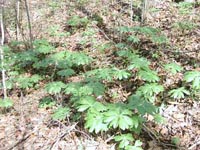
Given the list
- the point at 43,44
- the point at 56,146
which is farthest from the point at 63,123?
the point at 43,44

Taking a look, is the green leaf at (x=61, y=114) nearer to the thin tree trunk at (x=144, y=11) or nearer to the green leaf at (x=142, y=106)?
the green leaf at (x=142, y=106)

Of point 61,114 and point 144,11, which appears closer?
point 61,114

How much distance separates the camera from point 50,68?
603 centimetres

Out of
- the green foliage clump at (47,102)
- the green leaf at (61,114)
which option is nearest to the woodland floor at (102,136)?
the green foliage clump at (47,102)

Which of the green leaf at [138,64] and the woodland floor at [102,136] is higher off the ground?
the green leaf at [138,64]

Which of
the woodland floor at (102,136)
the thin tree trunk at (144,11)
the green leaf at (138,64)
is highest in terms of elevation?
the thin tree trunk at (144,11)

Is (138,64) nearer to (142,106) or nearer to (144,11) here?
(142,106)

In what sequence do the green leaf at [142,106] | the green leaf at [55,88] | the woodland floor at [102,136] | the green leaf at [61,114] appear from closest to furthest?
1. the green leaf at [142,106]
2. the woodland floor at [102,136]
3. the green leaf at [61,114]
4. the green leaf at [55,88]

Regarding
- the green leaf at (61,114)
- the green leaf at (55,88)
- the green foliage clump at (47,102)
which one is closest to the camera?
the green leaf at (61,114)

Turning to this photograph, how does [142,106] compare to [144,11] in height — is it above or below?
below

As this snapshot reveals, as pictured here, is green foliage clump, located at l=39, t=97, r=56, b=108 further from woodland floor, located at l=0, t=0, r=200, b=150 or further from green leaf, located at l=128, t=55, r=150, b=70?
green leaf, located at l=128, t=55, r=150, b=70

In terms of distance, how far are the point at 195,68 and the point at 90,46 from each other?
2506 mm

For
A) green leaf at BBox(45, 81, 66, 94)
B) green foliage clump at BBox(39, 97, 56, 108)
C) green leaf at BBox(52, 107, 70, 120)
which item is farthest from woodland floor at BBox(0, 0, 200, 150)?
green leaf at BBox(45, 81, 66, 94)

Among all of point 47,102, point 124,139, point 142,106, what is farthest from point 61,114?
point 142,106
